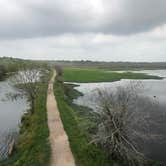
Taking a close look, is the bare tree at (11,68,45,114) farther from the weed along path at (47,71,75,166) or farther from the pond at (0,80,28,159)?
the weed along path at (47,71,75,166)

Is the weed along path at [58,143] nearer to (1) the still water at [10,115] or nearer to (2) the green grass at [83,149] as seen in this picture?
(2) the green grass at [83,149]

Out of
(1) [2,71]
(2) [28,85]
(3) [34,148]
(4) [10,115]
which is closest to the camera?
(3) [34,148]

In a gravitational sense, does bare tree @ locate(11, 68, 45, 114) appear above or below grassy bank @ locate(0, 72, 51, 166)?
above

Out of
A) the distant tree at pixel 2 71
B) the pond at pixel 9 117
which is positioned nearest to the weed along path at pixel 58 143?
the pond at pixel 9 117

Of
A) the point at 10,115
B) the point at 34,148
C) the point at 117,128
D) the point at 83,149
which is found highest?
the point at 117,128

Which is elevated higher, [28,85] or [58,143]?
[28,85]

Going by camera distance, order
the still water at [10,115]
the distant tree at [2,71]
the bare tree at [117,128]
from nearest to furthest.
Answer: the bare tree at [117,128], the still water at [10,115], the distant tree at [2,71]

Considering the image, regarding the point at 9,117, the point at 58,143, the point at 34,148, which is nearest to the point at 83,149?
the point at 58,143

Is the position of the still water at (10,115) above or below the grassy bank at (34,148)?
below

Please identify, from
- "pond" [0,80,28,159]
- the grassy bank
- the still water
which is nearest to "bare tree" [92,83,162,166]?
the grassy bank

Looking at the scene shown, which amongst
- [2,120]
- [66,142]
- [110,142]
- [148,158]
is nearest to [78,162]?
[110,142]

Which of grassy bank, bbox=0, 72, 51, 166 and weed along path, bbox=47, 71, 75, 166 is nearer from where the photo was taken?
weed along path, bbox=47, 71, 75, 166

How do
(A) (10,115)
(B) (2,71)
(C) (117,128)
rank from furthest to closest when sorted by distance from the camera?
(B) (2,71) < (A) (10,115) < (C) (117,128)

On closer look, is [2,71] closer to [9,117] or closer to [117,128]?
[9,117]
